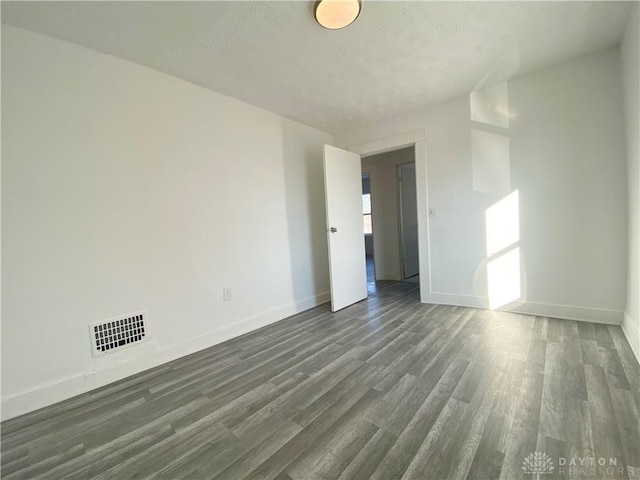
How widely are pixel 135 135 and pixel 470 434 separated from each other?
282cm

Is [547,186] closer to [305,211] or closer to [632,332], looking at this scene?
[632,332]

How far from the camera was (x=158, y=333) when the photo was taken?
7.05ft

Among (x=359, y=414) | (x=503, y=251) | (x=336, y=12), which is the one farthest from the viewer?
(x=503, y=251)

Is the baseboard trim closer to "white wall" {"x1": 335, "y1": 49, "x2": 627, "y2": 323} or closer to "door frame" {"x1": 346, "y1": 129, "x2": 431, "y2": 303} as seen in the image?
"white wall" {"x1": 335, "y1": 49, "x2": 627, "y2": 323}

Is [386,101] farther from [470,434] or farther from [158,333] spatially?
[158,333]

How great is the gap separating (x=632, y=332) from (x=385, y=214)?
3.31m

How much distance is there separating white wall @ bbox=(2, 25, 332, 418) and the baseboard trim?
205 cm

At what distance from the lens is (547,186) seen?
256cm

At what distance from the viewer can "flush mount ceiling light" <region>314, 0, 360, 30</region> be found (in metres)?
1.54

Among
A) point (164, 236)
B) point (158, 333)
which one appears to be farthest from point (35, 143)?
point (158, 333)

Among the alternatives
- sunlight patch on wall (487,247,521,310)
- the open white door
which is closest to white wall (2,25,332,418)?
the open white door

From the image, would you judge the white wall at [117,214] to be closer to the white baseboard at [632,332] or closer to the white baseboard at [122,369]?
the white baseboard at [122,369]

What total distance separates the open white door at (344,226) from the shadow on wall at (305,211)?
389 millimetres

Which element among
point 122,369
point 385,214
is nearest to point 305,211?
point 385,214
